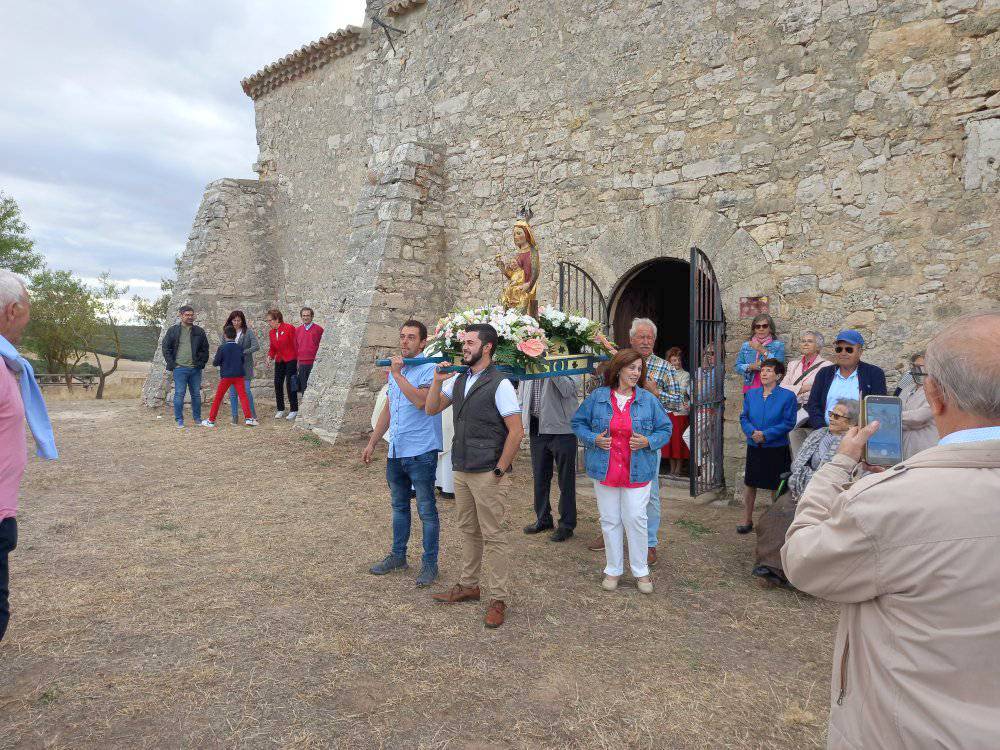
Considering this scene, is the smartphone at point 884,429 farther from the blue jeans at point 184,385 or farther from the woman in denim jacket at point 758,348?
the blue jeans at point 184,385

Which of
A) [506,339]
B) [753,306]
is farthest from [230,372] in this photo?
[753,306]

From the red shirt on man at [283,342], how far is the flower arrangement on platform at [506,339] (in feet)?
21.9

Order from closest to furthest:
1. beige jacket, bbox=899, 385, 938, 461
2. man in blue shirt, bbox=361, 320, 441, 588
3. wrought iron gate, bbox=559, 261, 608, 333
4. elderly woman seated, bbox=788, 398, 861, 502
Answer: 1. elderly woman seated, bbox=788, 398, 861, 502
2. man in blue shirt, bbox=361, 320, 441, 588
3. beige jacket, bbox=899, 385, 938, 461
4. wrought iron gate, bbox=559, 261, 608, 333

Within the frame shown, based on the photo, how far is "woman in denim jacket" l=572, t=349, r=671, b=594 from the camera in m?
4.00

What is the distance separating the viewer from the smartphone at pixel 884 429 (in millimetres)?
1920

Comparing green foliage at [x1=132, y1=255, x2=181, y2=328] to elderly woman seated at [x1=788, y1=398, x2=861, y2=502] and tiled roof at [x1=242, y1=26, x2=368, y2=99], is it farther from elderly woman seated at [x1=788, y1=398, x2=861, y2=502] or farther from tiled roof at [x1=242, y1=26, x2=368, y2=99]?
elderly woman seated at [x1=788, y1=398, x2=861, y2=502]

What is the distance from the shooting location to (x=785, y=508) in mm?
4145

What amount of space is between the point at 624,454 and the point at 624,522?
0.47 metres

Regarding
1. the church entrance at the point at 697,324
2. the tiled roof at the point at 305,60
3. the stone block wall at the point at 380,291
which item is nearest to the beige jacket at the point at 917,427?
the church entrance at the point at 697,324

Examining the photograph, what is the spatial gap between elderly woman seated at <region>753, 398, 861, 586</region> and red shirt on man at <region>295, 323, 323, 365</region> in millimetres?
8106

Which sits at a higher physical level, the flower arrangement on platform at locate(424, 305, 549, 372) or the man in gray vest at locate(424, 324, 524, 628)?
the flower arrangement on platform at locate(424, 305, 549, 372)

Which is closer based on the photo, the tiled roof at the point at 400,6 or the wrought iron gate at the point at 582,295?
the wrought iron gate at the point at 582,295

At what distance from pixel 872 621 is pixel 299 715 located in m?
2.36

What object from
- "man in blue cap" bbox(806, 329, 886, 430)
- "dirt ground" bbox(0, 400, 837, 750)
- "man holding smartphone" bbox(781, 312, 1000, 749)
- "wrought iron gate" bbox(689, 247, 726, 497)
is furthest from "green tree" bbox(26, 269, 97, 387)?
"man holding smartphone" bbox(781, 312, 1000, 749)
